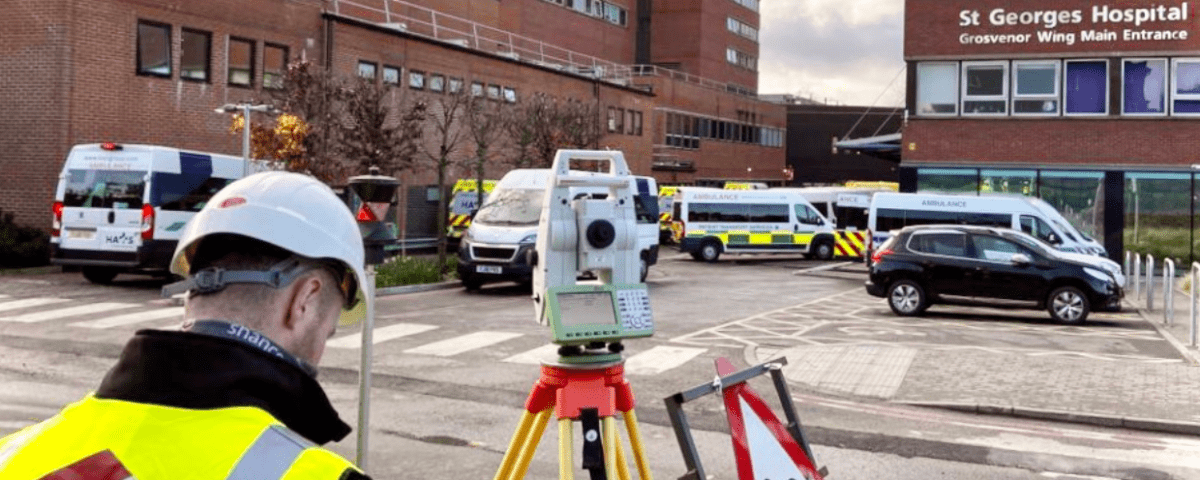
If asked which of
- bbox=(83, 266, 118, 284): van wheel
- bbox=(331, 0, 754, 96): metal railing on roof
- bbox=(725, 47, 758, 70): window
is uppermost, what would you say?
bbox=(725, 47, 758, 70): window

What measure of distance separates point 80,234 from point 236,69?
34.7 ft

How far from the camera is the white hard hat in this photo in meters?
1.96

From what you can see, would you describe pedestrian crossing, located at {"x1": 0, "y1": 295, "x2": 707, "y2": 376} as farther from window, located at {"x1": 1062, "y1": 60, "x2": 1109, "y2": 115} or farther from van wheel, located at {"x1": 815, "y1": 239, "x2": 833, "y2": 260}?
window, located at {"x1": 1062, "y1": 60, "x2": 1109, "y2": 115}

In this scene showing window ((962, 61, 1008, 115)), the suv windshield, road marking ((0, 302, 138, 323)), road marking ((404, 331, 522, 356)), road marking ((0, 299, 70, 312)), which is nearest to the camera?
road marking ((404, 331, 522, 356))

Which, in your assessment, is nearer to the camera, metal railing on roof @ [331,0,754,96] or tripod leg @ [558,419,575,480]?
tripod leg @ [558,419,575,480]

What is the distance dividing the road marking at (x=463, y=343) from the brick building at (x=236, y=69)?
14110 mm

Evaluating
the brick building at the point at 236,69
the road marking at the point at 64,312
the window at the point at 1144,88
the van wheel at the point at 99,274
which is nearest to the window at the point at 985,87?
the window at the point at 1144,88

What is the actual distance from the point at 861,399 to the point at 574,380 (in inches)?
234

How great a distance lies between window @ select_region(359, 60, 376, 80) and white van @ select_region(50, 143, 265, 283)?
49.2 ft

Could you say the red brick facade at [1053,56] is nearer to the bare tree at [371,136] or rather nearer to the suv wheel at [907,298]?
the suv wheel at [907,298]

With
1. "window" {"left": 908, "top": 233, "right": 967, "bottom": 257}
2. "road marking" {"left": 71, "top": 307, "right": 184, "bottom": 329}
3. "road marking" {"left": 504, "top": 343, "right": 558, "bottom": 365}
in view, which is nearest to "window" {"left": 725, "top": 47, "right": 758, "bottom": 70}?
"window" {"left": 908, "top": 233, "right": 967, "bottom": 257}

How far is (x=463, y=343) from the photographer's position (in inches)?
547

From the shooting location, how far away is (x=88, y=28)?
2430 cm

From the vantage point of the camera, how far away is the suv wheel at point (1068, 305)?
58.7 ft
